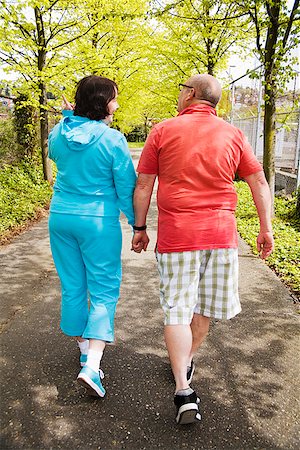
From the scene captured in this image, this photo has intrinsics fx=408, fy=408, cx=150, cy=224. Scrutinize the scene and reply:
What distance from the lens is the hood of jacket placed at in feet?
7.67

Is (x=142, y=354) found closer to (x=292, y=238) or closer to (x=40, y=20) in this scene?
(x=292, y=238)

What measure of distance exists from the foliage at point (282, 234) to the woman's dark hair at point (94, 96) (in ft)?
9.76

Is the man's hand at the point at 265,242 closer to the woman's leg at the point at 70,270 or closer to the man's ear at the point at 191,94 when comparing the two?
the man's ear at the point at 191,94

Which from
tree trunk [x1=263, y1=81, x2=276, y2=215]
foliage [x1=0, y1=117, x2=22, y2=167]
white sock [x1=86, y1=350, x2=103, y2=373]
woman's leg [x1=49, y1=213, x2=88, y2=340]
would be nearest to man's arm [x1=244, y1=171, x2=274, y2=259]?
woman's leg [x1=49, y1=213, x2=88, y2=340]

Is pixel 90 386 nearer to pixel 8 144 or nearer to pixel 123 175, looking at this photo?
pixel 123 175

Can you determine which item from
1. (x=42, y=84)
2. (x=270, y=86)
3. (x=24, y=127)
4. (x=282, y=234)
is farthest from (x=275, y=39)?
(x=24, y=127)

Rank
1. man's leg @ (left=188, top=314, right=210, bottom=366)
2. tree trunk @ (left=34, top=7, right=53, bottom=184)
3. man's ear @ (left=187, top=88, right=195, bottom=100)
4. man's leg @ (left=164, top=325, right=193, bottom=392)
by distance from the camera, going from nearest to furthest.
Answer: man's leg @ (left=164, top=325, right=193, bottom=392) < man's ear @ (left=187, top=88, right=195, bottom=100) < man's leg @ (left=188, top=314, right=210, bottom=366) < tree trunk @ (left=34, top=7, right=53, bottom=184)

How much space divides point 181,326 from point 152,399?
579mm

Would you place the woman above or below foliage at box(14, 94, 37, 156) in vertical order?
below

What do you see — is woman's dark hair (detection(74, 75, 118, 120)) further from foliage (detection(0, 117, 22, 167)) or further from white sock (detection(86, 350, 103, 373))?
foliage (detection(0, 117, 22, 167))

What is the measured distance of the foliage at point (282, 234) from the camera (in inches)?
196

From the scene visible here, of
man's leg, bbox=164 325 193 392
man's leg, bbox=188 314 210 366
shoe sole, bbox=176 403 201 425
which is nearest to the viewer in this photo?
shoe sole, bbox=176 403 201 425

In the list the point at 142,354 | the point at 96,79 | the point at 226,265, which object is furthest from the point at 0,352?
the point at 96,79

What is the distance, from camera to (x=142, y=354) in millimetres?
3041
